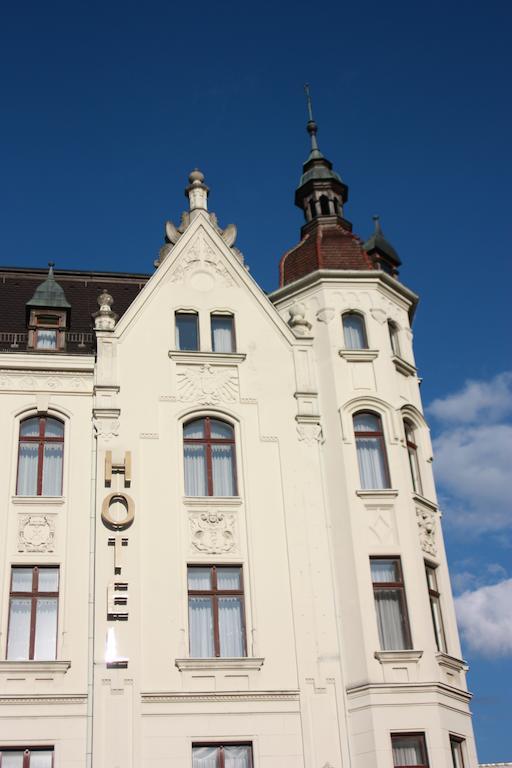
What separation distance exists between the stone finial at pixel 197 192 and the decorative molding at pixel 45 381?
22.8 ft

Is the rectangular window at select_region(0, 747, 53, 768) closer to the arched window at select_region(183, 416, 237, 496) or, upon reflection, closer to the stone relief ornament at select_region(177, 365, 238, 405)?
the arched window at select_region(183, 416, 237, 496)

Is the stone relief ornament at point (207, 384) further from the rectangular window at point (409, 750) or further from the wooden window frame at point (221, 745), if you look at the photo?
the rectangular window at point (409, 750)

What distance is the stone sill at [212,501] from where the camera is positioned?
27020mm

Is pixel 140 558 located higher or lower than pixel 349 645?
higher

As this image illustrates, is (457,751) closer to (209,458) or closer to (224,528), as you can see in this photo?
(224,528)

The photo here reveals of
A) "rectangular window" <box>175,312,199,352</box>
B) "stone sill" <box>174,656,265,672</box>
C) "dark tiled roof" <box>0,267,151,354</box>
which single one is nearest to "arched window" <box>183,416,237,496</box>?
"rectangular window" <box>175,312,199,352</box>

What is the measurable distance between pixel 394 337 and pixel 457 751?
11840mm

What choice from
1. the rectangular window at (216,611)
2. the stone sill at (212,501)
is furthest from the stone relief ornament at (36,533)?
the rectangular window at (216,611)

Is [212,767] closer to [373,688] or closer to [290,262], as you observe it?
[373,688]

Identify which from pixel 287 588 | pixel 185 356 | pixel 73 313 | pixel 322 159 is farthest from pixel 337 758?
pixel 322 159

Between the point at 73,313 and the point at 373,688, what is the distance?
1475 centimetres

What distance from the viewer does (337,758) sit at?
24281 mm

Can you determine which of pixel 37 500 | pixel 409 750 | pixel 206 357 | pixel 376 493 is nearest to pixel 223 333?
pixel 206 357

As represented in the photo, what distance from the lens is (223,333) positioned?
30375 millimetres
